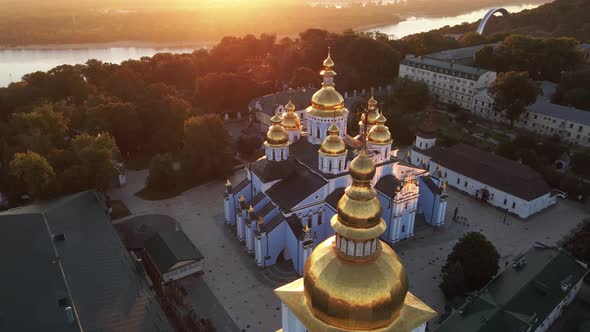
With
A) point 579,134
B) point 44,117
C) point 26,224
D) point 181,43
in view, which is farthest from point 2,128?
point 181,43

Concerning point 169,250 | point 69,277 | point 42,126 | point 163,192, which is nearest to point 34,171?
point 42,126

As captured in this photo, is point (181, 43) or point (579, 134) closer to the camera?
point (579, 134)

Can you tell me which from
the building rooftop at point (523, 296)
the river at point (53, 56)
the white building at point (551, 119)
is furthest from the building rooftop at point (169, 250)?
the river at point (53, 56)

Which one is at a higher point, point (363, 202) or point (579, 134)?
point (363, 202)

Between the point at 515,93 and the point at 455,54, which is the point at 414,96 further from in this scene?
the point at 455,54

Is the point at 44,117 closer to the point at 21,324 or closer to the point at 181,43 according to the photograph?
the point at 21,324

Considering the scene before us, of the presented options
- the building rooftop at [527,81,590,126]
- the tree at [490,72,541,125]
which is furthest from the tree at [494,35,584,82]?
the tree at [490,72,541,125]

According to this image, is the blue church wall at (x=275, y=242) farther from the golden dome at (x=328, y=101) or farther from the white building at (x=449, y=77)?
the white building at (x=449, y=77)

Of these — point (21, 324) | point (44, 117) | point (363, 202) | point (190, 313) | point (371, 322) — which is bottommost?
point (190, 313)
